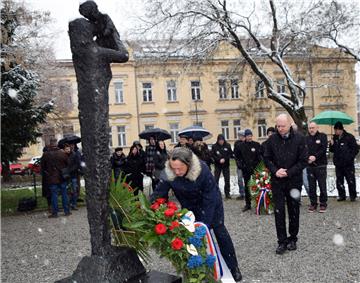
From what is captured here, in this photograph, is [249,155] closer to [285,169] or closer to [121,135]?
[285,169]

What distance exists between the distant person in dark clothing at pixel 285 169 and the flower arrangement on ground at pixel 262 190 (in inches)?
111

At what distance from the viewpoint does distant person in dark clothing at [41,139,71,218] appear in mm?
9539

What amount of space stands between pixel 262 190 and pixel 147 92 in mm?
31213

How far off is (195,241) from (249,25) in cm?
1488

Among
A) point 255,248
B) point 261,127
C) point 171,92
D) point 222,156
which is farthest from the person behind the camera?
point 261,127

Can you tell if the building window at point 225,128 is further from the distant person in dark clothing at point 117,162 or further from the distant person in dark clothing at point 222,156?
the distant person in dark clothing at point 117,162

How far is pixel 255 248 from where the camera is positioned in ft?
19.2

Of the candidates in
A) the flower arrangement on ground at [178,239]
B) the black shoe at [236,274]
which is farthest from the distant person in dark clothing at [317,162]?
the flower arrangement on ground at [178,239]

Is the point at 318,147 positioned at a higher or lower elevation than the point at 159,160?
higher

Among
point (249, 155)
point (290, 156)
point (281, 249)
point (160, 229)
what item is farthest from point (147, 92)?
point (160, 229)

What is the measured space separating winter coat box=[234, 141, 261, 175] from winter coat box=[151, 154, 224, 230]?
5.35 meters

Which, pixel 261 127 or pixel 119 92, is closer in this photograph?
pixel 119 92

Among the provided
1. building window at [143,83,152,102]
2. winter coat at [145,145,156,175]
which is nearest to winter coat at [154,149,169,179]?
winter coat at [145,145,156,175]

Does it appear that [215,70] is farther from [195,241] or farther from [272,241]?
[195,241]
